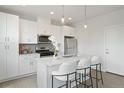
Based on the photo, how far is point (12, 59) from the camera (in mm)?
3697

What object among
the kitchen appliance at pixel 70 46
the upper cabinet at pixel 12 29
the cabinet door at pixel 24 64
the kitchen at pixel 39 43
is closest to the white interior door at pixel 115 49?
the kitchen at pixel 39 43

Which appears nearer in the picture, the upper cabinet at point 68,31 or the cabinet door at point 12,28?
the cabinet door at point 12,28

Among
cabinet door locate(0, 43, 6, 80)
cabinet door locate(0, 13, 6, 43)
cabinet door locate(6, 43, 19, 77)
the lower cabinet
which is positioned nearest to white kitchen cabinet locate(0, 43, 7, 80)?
cabinet door locate(0, 43, 6, 80)

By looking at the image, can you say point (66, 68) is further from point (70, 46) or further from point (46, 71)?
point (70, 46)

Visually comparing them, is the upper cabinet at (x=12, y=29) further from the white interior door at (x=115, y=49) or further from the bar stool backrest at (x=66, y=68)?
the white interior door at (x=115, y=49)

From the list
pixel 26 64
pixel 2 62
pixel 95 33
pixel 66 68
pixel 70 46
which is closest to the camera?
pixel 66 68

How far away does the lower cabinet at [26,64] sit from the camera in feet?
13.1

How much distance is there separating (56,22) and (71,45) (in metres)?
1.73

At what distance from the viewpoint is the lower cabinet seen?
13.1ft

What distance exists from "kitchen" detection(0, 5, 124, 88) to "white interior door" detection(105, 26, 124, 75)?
7 centimetres

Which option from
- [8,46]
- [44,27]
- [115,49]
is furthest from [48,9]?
[115,49]

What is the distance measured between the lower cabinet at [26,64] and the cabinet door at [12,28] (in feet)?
2.53

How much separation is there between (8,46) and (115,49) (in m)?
4.36
